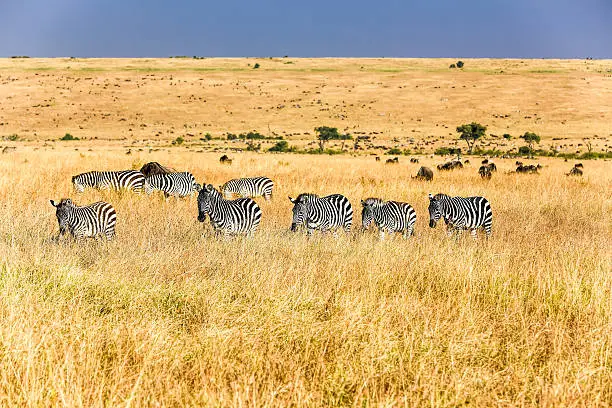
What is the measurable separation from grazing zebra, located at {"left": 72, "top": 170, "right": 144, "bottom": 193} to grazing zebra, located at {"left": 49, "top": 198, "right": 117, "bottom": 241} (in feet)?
22.3

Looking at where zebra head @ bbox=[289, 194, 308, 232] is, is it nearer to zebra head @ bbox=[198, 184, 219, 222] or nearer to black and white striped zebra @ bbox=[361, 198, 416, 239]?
black and white striped zebra @ bbox=[361, 198, 416, 239]

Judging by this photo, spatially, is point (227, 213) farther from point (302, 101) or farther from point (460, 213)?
point (302, 101)

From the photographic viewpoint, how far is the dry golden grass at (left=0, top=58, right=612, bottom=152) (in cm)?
8194

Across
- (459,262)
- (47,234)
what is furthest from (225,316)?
(47,234)

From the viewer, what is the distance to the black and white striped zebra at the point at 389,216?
11828mm

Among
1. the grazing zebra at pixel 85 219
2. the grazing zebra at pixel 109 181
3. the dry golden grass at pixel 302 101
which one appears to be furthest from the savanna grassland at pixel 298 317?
the dry golden grass at pixel 302 101

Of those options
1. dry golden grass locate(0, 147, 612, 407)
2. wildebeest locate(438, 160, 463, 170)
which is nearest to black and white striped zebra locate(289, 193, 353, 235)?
dry golden grass locate(0, 147, 612, 407)

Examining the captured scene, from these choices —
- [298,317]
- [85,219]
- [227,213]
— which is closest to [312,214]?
[227,213]

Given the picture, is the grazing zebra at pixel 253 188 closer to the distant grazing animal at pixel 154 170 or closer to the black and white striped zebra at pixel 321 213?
the distant grazing animal at pixel 154 170

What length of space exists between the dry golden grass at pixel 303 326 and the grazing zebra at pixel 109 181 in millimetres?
7569

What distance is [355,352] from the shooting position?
5160 millimetres

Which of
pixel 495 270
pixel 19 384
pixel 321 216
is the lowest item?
pixel 19 384

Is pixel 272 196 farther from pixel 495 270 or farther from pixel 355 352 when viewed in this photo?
pixel 355 352

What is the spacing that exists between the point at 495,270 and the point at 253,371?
4.27 meters
